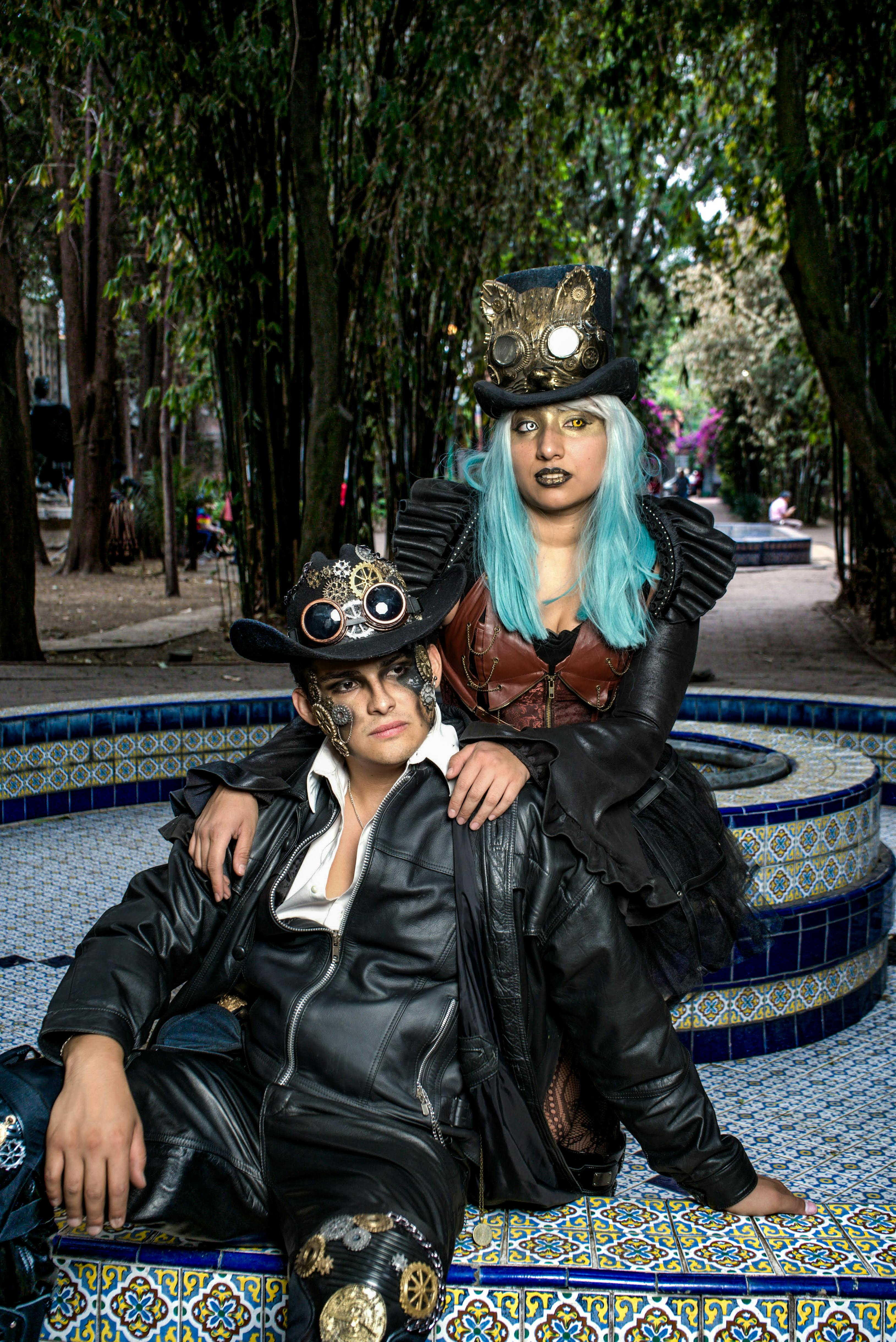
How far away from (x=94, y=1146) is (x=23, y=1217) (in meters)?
0.12

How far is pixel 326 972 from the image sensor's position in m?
1.68

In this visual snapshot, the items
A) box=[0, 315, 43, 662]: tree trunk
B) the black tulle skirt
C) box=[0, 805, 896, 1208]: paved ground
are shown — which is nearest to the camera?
the black tulle skirt

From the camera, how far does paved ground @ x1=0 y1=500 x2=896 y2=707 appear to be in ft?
23.0

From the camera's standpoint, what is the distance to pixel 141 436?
2053 centimetres

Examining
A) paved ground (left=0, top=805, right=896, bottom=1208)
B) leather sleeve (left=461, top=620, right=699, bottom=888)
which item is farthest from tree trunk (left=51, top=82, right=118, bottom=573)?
leather sleeve (left=461, top=620, right=699, bottom=888)

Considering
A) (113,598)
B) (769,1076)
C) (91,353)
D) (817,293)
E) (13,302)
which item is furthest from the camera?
(91,353)

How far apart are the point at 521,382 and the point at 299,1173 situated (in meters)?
1.35

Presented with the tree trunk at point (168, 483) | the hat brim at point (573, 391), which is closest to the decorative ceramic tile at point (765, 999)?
the hat brim at point (573, 391)

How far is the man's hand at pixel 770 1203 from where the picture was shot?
1707mm

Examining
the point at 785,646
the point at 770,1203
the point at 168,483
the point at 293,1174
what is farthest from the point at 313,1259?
the point at 168,483

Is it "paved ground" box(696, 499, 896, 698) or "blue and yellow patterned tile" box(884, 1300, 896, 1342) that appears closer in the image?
"blue and yellow patterned tile" box(884, 1300, 896, 1342)

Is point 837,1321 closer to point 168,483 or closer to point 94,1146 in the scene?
point 94,1146

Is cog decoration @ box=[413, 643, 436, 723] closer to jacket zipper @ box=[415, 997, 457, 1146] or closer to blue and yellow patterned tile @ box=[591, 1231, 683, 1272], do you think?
jacket zipper @ box=[415, 997, 457, 1146]

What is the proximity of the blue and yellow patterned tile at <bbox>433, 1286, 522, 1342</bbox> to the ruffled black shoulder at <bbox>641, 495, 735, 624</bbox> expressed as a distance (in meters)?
1.12
